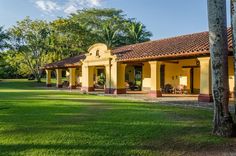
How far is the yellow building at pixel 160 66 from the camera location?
1800cm

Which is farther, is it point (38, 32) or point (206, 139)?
point (38, 32)

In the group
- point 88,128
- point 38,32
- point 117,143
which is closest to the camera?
point 117,143

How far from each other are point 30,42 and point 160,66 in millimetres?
24948

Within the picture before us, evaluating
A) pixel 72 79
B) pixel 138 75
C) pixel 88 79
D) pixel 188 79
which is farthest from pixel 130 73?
pixel 188 79

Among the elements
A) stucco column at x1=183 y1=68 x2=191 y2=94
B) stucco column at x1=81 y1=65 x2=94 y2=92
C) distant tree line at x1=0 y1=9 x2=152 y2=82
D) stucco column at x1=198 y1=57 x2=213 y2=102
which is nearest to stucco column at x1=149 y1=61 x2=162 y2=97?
stucco column at x1=198 y1=57 x2=213 y2=102

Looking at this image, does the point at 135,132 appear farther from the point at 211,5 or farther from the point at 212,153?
the point at 211,5

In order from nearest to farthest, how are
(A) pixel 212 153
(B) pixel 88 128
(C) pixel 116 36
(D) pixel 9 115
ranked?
(A) pixel 212 153 → (B) pixel 88 128 → (D) pixel 9 115 → (C) pixel 116 36

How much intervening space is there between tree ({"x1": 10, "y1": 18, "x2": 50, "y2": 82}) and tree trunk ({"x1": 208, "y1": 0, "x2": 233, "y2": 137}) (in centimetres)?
3866

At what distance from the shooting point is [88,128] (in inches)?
368

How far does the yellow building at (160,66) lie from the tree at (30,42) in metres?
11.6

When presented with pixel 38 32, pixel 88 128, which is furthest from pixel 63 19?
pixel 88 128

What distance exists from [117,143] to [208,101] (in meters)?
10.8

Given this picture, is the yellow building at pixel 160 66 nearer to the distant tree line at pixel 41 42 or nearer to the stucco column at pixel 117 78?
the stucco column at pixel 117 78

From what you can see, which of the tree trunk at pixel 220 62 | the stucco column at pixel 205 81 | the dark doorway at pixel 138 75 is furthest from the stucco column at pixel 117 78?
the tree trunk at pixel 220 62
